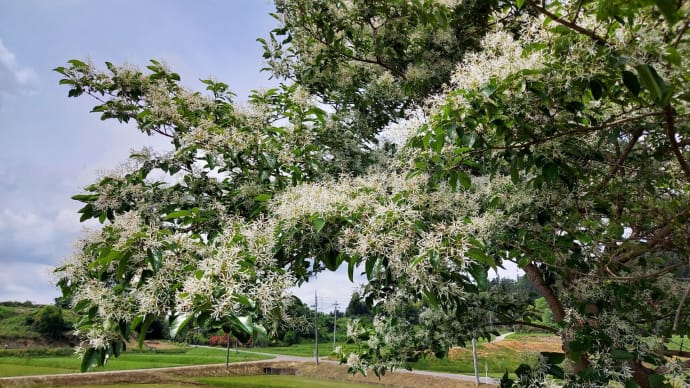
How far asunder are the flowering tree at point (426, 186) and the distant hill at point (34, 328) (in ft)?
73.0

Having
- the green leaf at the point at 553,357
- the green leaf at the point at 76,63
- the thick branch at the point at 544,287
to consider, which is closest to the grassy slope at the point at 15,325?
the green leaf at the point at 76,63

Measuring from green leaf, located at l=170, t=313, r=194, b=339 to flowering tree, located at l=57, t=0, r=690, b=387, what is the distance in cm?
1

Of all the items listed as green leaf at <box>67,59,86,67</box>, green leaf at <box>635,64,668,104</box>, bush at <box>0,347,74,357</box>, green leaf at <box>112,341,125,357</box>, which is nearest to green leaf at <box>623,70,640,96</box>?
green leaf at <box>635,64,668,104</box>

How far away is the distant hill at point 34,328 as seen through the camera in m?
20.8

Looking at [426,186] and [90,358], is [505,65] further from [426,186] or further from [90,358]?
[90,358]

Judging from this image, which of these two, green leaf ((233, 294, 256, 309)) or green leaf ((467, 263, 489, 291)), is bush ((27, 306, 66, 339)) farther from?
green leaf ((467, 263, 489, 291))

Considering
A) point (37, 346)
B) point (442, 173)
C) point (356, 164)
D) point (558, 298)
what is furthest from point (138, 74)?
point (37, 346)

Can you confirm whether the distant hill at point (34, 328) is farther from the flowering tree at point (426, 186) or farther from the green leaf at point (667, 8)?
the green leaf at point (667, 8)

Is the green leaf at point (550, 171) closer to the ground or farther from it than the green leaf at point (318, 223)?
farther from it

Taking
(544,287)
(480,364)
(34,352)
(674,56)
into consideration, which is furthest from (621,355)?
(34,352)

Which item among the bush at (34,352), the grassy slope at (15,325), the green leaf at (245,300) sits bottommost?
the bush at (34,352)

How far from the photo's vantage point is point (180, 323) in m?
1.47

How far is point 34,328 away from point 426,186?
2576 centimetres

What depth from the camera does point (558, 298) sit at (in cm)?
320
